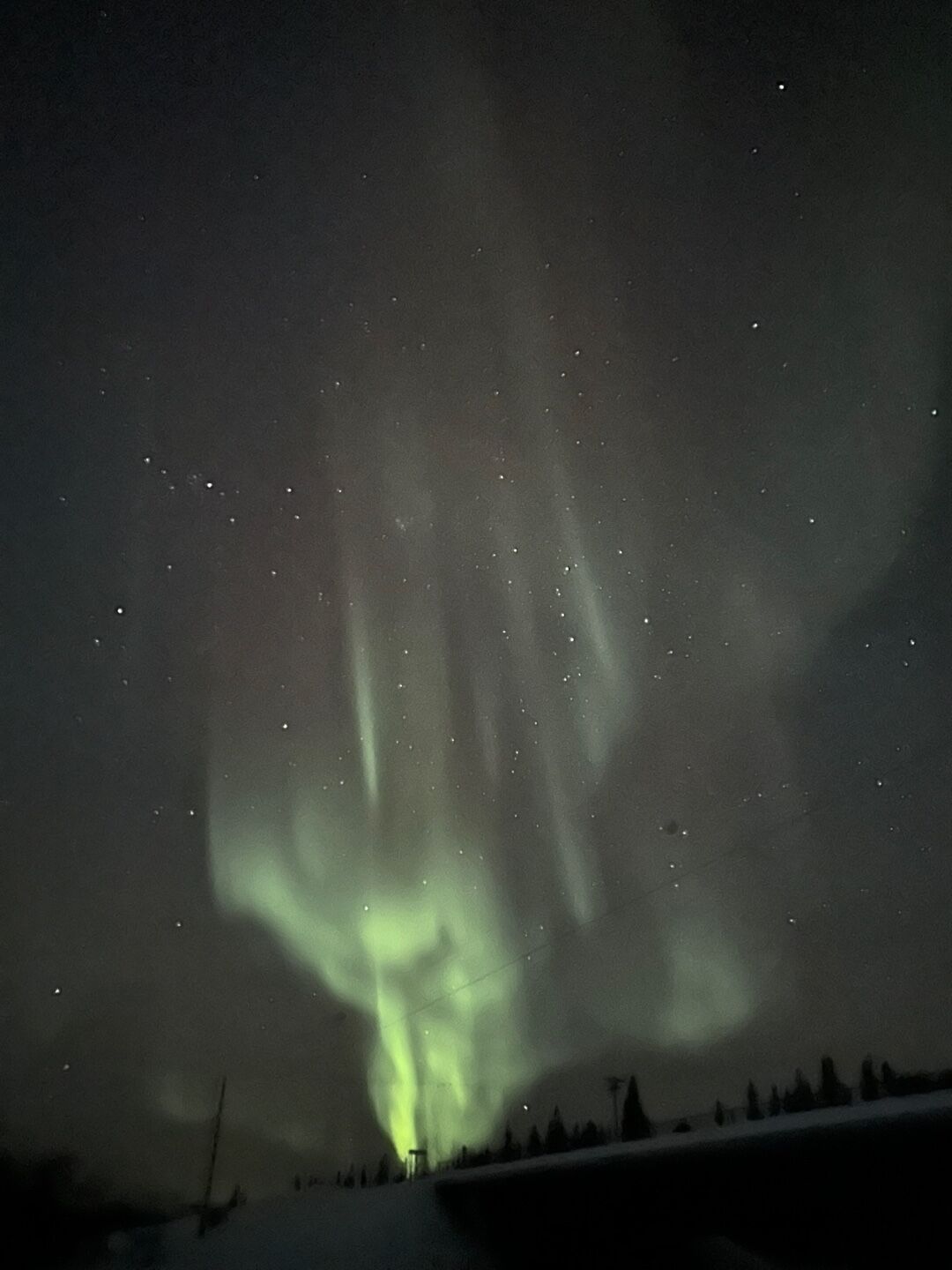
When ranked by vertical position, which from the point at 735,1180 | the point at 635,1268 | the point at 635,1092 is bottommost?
the point at 635,1268

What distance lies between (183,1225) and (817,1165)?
3.18 meters

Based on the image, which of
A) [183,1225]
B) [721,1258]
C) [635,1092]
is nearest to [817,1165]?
[721,1258]

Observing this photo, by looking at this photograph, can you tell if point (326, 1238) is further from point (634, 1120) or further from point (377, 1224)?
point (634, 1120)

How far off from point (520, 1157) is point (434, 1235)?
86 centimetres

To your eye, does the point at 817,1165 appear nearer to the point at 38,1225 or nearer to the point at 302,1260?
the point at 302,1260

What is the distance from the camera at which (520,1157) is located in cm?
542

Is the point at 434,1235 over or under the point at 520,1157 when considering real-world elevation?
under

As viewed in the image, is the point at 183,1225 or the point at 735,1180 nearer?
the point at 183,1225

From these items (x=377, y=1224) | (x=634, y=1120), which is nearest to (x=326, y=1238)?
(x=377, y=1224)

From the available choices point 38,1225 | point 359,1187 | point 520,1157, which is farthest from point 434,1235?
point 38,1225

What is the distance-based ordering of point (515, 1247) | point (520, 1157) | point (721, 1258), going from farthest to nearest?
point (520, 1157)
point (515, 1247)
point (721, 1258)

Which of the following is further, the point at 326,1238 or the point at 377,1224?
the point at 377,1224

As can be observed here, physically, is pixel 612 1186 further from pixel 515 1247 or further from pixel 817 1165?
pixel 817 1165

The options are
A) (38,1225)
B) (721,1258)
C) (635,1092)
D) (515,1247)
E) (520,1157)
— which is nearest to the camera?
(38,1225)
